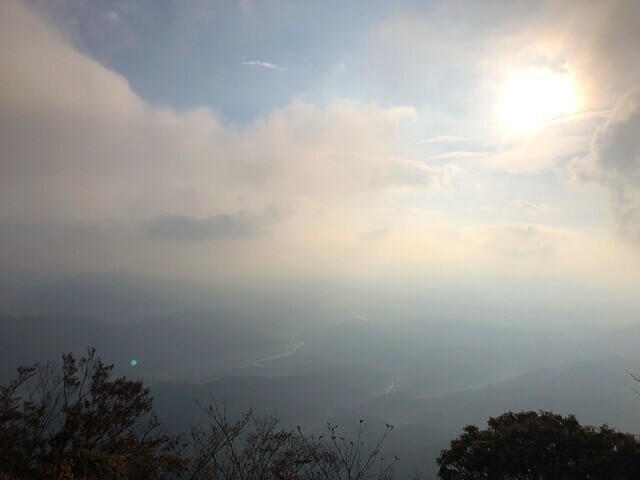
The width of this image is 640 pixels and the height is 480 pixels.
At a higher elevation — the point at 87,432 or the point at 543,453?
the point at 87,432

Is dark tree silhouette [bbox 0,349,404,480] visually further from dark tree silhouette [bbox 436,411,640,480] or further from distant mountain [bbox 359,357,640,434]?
distant mountain [bbox 359,357,640,434]

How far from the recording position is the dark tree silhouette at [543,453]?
13234 mm

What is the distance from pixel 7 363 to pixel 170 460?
208m

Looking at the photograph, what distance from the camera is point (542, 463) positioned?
14.6m

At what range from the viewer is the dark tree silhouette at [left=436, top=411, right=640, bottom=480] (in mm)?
13234

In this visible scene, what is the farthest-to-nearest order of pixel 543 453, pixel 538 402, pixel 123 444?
pixel 538 402
pixel 543 453
pixel 123 444

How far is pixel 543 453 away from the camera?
48.4 feet

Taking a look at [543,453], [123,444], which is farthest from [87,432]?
[543,453]

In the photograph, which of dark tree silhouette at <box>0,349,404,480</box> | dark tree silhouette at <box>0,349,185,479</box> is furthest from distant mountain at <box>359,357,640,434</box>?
dark tree silhouette at <box>0,349,185,479</box>

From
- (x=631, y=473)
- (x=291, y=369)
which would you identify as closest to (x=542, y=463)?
(x=631, y=473)

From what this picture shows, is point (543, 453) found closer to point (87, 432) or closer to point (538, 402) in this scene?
point (87, 432)

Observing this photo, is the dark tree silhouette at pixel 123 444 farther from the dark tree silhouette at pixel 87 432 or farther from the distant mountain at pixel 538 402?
the distant mountain at pixel 538 402

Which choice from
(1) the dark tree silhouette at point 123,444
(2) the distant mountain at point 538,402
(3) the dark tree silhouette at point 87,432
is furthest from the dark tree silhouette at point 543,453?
(2) the distant mountain at point 538,402

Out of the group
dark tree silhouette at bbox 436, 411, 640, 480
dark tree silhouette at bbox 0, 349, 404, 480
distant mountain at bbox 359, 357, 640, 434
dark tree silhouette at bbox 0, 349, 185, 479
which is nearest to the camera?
dark tree silhouette at bbox 0, 349, 404, 480
